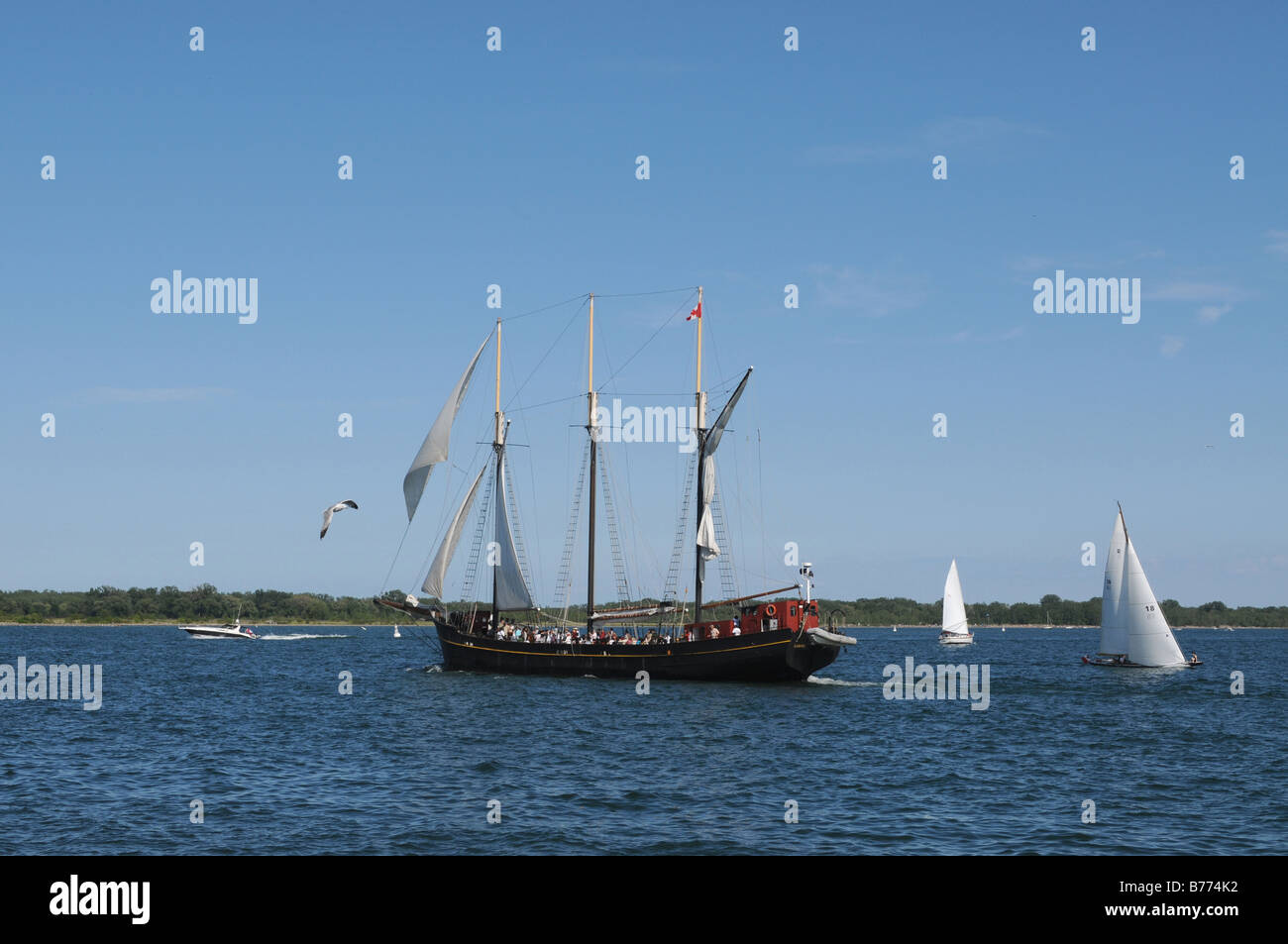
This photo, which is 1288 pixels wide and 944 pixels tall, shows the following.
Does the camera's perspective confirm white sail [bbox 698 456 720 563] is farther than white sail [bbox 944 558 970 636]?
No

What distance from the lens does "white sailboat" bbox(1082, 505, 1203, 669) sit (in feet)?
266

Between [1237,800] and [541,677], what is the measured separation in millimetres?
46857

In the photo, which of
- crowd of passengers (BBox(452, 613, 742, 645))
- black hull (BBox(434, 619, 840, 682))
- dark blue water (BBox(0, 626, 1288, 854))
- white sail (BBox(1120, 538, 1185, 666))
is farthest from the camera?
white sail (BBox(1120, 538, 1185, 666))

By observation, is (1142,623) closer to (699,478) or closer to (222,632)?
(699,478)

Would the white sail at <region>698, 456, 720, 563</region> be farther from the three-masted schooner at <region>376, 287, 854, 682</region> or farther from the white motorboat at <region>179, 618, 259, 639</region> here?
the white motorboat at <region>179, 618, 259, 639</region>

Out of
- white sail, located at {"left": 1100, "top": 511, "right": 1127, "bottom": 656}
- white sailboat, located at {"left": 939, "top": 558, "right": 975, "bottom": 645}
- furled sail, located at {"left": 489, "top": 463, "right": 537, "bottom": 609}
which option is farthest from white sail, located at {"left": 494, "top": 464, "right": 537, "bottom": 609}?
white sailboat, located at {"left": 939, "top": 558, "right": 975, "bottom": 645}

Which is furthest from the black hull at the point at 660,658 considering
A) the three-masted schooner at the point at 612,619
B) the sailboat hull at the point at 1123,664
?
the sailboat hull at the point at 1123,664

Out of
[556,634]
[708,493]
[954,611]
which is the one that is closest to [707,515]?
[708,493]

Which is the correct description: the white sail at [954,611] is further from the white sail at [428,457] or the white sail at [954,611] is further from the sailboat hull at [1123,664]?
the white sail at [428,457]

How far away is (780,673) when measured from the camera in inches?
2586

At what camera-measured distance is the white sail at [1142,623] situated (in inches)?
→ 3177

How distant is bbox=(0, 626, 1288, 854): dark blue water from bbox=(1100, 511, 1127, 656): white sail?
680 inches

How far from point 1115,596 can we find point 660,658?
37059mm
